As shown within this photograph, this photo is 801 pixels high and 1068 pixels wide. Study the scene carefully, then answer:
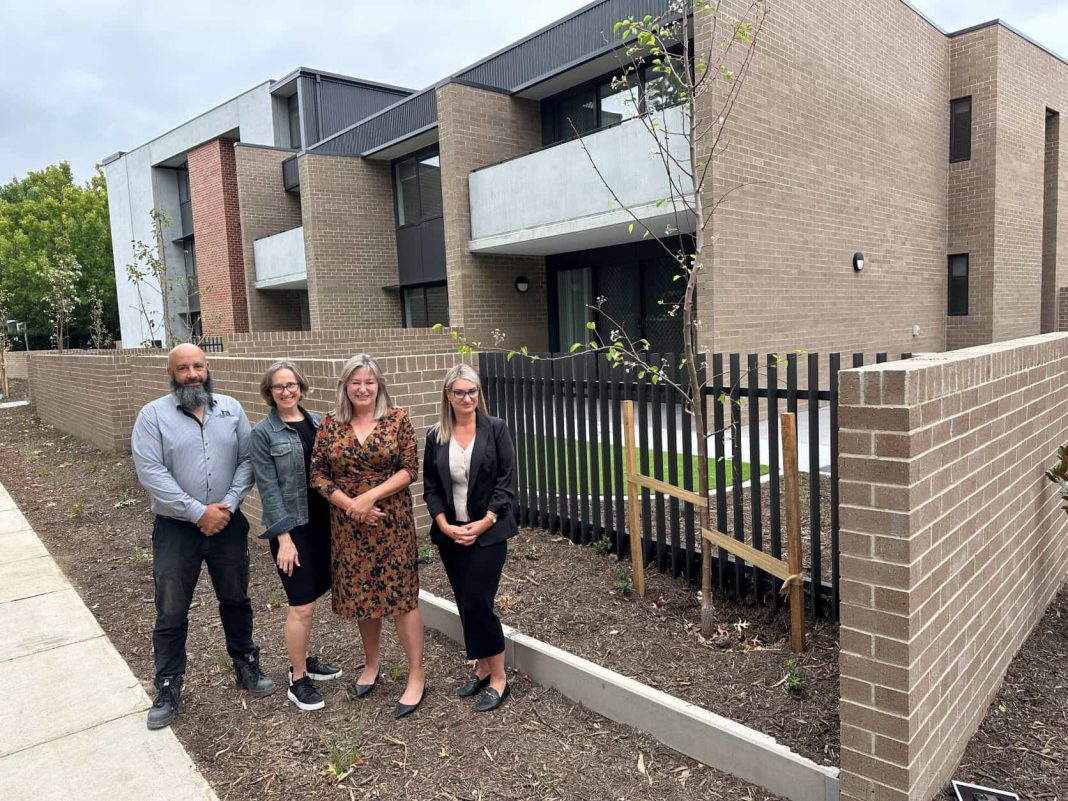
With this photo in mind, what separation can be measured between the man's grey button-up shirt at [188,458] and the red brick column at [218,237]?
21262 millimetres

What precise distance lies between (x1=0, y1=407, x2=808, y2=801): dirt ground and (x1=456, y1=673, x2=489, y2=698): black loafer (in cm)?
5

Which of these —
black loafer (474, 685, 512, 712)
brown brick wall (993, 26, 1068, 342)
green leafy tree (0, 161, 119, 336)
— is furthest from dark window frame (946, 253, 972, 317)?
green leafy tree (0, 161, 119, 336)

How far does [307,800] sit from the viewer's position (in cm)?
303

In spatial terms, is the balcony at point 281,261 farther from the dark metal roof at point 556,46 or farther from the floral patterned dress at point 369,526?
the floral patterned dress at point 369,526

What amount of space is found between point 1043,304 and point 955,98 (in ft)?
19.5

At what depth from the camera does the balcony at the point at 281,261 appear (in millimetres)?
20062

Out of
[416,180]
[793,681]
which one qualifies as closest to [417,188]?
[416,180]

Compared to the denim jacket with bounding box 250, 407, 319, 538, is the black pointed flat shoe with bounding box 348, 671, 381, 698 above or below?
below

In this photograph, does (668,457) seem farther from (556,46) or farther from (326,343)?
(556,46)

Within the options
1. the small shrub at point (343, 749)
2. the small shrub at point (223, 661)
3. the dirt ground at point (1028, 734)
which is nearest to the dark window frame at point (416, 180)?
the small shrub at point (223, 661)

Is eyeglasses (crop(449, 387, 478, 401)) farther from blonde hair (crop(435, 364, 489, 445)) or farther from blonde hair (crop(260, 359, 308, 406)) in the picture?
blonde hair (crop(260, 359, 308, 406))

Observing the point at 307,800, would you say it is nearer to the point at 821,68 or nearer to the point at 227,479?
the point at 227,479

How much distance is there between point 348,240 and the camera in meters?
18.8

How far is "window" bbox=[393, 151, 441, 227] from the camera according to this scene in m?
17.9
